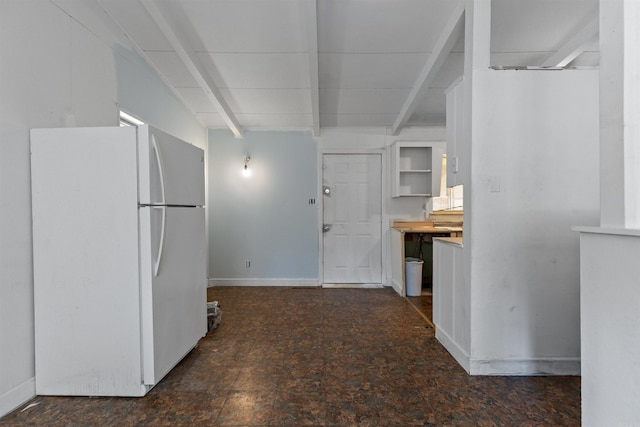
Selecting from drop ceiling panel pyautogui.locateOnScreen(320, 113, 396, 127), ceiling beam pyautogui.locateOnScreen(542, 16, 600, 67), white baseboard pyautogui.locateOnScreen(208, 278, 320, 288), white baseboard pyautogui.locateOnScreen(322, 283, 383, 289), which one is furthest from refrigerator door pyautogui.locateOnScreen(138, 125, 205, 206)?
ceiling beam pyautogui.locateOnScreen(542, 16, 600, 67)

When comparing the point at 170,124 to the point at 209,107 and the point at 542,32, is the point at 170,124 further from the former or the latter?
the point at 542,32

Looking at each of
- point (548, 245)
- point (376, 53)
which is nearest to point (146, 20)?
point (376, 53)

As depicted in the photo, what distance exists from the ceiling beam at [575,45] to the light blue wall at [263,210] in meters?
3.06

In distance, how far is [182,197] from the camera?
2303mm

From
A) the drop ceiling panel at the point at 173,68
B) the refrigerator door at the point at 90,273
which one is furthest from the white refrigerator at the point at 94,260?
the drop ceiling panel at the point at 173,68

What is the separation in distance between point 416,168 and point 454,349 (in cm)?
303

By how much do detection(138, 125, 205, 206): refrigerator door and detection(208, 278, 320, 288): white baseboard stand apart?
2.56 meters

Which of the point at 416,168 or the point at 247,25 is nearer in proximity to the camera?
the point at 247,25

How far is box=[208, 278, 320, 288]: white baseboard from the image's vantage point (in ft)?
16.2

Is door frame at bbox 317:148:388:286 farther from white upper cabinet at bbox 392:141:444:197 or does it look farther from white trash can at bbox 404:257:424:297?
white trash can at bbox 404:257:424:297

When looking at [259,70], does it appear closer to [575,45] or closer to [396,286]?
[575,45]

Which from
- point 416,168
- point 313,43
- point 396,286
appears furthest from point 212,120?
point 396,286

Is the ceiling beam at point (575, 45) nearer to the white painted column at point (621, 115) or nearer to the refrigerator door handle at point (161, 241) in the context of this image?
the white painted column at point (621, 115)

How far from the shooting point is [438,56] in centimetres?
289
